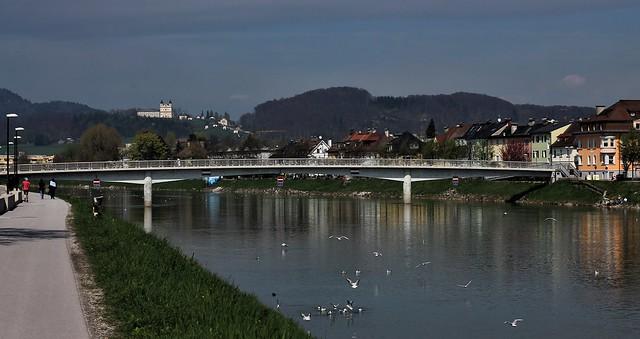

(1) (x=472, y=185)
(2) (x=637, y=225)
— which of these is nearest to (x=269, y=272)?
(2) (x=637, y=225)

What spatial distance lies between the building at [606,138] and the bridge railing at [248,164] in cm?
958

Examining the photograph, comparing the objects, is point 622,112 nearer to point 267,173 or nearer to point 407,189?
point 407,189

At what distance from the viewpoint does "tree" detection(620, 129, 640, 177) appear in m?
101

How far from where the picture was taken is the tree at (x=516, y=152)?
145012 mm

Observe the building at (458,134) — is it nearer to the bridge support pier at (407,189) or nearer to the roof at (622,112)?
the roof at (622,112)

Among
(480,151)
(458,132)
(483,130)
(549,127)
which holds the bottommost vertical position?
(480,151)

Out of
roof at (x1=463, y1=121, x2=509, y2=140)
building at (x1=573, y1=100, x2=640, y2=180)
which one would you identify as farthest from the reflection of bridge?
roof at (x1=463, y1=121, x2=509, y2=140)

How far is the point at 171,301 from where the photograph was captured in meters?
20.6

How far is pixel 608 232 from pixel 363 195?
236 feet

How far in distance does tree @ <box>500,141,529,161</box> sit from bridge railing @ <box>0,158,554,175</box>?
36.7 meters

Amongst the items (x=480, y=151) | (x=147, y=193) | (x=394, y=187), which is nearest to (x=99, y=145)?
(x=480, y=151)

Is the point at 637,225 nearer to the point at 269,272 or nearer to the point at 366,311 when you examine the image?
the point at 269,272

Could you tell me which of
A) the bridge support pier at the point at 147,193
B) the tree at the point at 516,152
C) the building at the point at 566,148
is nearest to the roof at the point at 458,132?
the tree at the point at 516,152

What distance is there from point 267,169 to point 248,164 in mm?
2140
